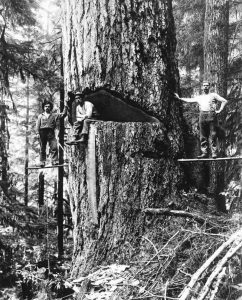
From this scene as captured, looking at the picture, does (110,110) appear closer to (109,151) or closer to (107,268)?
(109,151)

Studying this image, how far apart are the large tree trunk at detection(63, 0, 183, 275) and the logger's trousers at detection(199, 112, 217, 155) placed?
0.39 meters

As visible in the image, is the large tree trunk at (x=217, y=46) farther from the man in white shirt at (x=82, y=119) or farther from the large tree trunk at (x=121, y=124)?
the man in white shirt at (x=82, y=119)

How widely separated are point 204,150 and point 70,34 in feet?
6.51

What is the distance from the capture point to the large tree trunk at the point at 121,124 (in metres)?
3.29

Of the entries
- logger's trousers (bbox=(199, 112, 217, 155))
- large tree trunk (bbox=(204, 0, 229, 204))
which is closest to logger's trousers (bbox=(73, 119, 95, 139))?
logger's trousers (bbox=(199, 112, 217, 155))

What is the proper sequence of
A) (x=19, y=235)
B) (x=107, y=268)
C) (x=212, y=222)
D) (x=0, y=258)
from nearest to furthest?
1. (x=212, y=222)
2. (x=107, y=268)
3. (x=0, y=258)
4. (x=19, y=235)

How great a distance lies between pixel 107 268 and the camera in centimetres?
308

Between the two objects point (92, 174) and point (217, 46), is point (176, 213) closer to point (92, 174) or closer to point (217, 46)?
point (92, 174)

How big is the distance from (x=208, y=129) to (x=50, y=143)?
2.67 metres

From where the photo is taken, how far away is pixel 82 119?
11.5ft

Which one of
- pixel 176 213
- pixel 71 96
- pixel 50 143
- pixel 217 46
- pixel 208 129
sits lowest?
pixel 176 213

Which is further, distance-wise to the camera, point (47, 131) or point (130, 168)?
point (47, 131)

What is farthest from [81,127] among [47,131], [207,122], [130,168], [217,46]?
[217,46]

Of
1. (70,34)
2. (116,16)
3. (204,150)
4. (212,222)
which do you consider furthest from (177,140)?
(70,34)
